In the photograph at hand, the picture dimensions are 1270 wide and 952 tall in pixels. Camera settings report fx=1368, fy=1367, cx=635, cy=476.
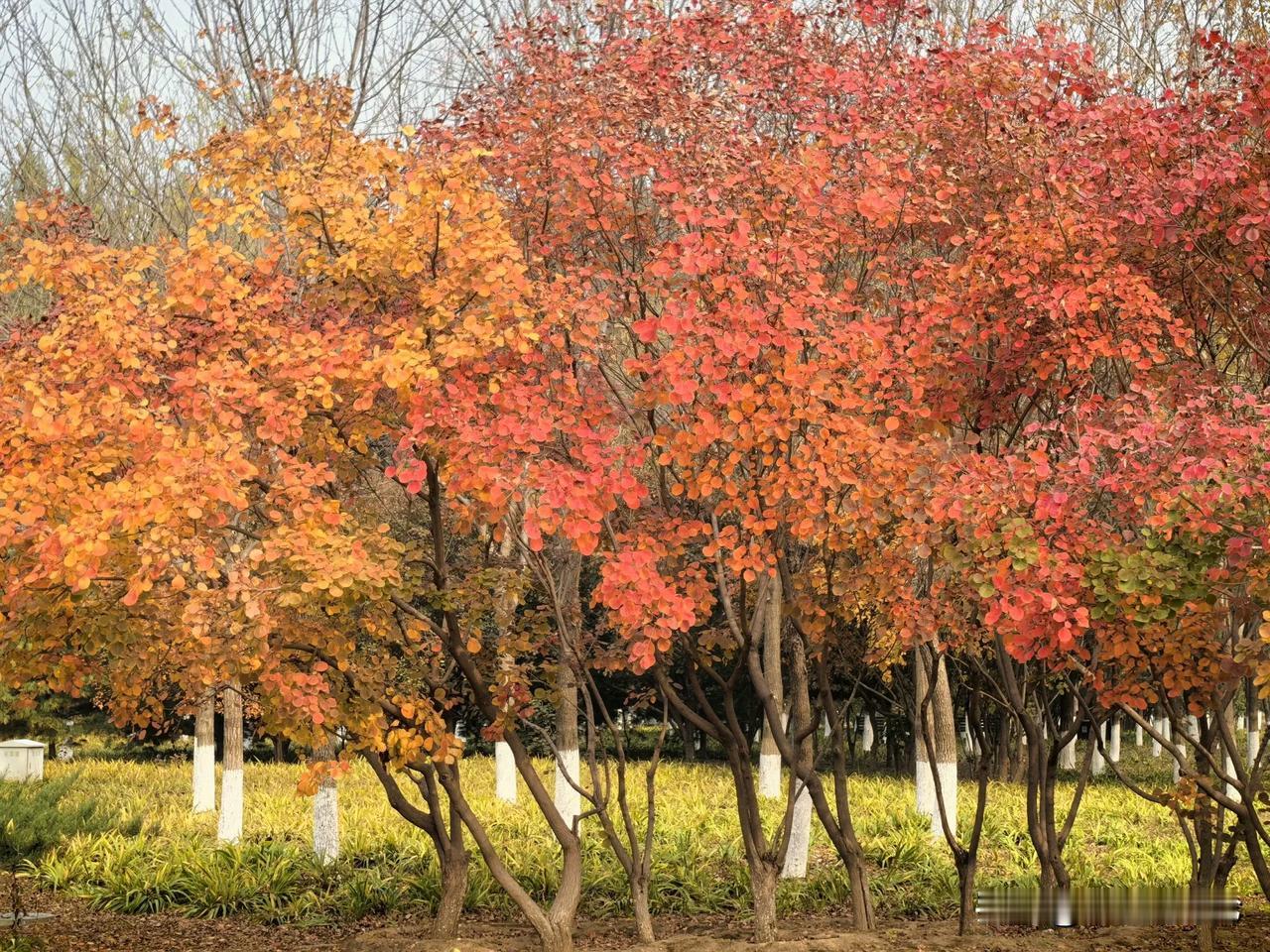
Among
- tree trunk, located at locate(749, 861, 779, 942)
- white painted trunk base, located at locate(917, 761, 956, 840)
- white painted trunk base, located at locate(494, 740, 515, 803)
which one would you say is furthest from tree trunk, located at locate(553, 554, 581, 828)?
white painted trunk base, located at locate(917, 761, 956, 840)

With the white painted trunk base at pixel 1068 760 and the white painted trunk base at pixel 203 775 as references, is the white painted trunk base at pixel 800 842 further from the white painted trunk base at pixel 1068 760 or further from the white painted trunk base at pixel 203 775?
the white painted trunk base at pixel 1068 760

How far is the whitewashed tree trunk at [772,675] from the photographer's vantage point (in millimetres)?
10727

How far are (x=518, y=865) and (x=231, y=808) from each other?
361 cm

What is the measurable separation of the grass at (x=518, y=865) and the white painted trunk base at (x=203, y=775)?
1.32 meters

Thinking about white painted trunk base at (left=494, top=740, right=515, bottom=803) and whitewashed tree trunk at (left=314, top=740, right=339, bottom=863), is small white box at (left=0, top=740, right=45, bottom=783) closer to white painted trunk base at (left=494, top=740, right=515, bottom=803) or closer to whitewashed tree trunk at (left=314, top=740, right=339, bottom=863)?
white painted trunk base at (left=494, top=740, right=515, bottom=803)

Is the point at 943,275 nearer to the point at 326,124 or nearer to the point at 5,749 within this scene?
the point at 326,124

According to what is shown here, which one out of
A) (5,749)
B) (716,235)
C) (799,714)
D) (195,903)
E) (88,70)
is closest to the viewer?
(716,235)

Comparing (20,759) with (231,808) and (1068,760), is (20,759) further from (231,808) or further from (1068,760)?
(1068,760)

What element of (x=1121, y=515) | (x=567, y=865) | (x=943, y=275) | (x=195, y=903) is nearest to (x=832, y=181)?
(x=943, y=275)

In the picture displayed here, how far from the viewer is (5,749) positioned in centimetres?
1823

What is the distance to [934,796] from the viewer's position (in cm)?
1330

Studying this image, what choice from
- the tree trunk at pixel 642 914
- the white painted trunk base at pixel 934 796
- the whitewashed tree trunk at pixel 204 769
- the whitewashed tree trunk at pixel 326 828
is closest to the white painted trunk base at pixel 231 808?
the whitewashed tree trunk at pixel 326 828

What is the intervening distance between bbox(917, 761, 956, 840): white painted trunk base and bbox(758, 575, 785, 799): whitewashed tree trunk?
147cm

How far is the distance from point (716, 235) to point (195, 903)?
306 inches
